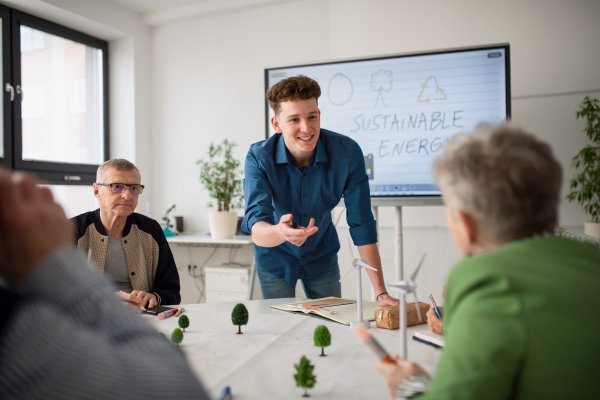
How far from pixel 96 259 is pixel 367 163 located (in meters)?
2.00

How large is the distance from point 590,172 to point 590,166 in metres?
0.04

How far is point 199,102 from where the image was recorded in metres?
4.82

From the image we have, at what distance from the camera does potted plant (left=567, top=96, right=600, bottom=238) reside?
9.99ft

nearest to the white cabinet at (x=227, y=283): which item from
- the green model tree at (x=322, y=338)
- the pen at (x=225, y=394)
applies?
the green model tree at (x=322, y=338)

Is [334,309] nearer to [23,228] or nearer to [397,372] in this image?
[397,372]

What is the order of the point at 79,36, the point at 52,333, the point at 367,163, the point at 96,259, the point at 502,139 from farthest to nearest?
the point at 79,36, the point at 367,163, the point at 96,259, the point at 502,139, the point at 52,333

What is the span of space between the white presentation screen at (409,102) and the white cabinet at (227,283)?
1.54m

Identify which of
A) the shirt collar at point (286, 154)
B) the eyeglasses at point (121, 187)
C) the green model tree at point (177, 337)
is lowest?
the green model tree at point (177, 337)

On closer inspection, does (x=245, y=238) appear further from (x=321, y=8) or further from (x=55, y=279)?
(x=55, y=279)

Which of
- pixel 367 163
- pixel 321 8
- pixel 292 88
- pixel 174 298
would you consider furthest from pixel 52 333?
pixel 321 8

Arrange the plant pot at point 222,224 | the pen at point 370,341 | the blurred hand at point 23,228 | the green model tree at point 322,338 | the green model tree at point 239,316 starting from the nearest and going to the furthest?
the blurred hand at point 23,228, the pen at point 370,341, the green model tree at point 322,338, the green model tree at point 239,316, the plant pot at point 222,224

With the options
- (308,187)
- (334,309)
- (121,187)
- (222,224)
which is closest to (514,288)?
(334,309)

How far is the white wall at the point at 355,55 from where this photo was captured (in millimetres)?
3383

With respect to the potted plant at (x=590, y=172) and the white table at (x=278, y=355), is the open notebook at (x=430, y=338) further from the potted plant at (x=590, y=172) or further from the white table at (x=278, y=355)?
the potted plant at (x=590, y=172)
